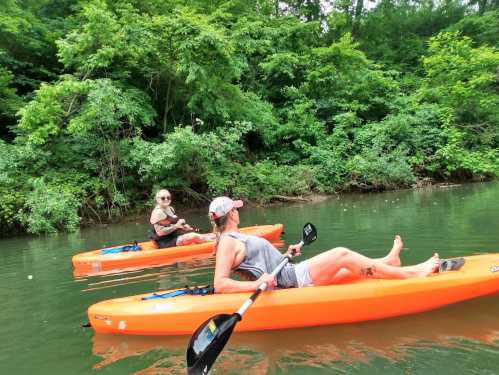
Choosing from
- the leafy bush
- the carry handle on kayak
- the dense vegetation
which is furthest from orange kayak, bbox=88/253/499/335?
the dense vegetation

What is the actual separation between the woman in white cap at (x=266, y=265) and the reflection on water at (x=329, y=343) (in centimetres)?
35

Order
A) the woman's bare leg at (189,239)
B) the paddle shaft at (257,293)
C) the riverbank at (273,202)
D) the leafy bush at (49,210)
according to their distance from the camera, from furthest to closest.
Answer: the riverbank at (273,202) → the leafy bush at (49,210) → the woman's bare leg at (189,239) → the paddle shaft at (257,293)

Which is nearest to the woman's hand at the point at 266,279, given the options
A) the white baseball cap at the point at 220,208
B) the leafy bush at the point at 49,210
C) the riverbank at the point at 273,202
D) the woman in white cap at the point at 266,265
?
the woman in white cap at the point at 266,265

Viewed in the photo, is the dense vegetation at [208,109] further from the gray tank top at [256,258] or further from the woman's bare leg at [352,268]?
the woman's bare leg at [352,268]

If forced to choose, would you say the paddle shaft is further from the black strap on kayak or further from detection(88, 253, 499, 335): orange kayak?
the black strap on kayak

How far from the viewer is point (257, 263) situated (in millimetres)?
3408

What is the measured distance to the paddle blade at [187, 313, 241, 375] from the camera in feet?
8.52

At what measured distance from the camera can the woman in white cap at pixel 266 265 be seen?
10.8ft

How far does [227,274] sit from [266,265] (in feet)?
1.12

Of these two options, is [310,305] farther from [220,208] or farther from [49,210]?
[49,210]

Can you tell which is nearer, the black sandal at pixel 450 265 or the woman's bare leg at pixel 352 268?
the woman's bare leg at pixel 352 268

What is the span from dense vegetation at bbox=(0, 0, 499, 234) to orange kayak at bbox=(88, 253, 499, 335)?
7.77 m

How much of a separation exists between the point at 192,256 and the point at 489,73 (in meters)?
14.9

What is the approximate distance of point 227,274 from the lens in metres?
3.31
